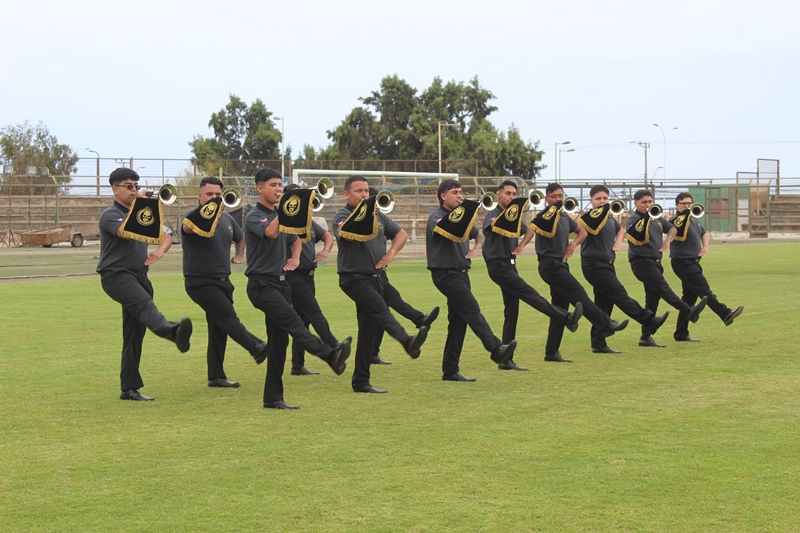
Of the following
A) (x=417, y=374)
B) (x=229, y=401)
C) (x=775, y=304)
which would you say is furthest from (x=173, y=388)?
(x=775, y=304)

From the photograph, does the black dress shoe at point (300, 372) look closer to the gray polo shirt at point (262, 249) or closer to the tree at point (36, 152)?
the gray polo shirt at point (262, 249)

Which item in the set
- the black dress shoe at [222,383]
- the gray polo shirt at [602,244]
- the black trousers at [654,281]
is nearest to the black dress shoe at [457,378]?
the black dress shoe at [222,383]

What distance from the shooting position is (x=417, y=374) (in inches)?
425

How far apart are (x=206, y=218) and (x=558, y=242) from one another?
4.18 metres

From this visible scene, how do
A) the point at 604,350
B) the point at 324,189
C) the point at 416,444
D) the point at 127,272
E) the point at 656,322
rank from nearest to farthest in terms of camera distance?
the point at 416,444, the point at 127,272, the point at 324,189, the point at 604,350, the point at 656,322

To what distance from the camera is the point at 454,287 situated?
10.3 metres

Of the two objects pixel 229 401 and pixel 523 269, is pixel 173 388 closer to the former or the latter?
pixel 229 401

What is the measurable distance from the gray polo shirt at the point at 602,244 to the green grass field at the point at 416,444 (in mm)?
1091

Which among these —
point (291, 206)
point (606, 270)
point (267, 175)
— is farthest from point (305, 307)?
point (606, 270)

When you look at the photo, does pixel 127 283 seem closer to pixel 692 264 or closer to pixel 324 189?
pixel 324 189

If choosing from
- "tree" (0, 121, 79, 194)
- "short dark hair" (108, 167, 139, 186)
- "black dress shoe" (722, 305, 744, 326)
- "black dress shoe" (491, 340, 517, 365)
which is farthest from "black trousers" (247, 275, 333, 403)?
"tree" (0, 121, 79, 194)

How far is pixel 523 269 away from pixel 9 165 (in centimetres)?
4960

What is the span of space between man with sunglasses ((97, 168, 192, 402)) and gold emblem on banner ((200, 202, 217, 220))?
0.39m

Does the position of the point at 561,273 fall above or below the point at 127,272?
below
